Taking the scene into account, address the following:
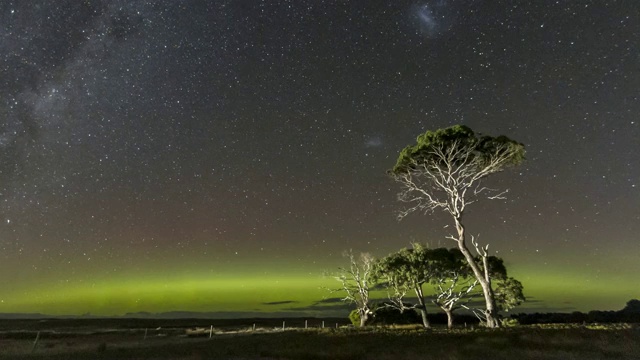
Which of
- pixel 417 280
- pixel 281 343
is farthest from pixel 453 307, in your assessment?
pixel 281 343

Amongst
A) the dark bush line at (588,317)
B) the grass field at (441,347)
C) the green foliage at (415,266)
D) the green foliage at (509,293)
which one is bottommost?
the dark bush line at (588,317)

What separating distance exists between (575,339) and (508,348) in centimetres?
540

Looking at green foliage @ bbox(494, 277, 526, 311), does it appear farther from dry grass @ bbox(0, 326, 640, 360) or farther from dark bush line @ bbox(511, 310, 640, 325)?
dry grass @ bbox(0, 326, 640, 360)

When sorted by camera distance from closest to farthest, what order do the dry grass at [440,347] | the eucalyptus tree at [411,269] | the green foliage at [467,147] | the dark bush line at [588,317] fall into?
the dry grass at [440,347] < the green foliage at [467,147] < the eucalyptus tree at [411,269] < the dark bush line at [588,317]

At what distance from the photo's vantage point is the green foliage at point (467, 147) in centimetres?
3588

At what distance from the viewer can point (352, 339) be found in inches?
1053

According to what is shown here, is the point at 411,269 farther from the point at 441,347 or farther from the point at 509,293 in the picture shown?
the point at 441,347

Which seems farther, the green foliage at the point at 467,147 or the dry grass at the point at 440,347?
the green foliage at the point at 467,147

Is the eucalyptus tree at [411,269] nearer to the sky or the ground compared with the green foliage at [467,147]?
nearer to the ground

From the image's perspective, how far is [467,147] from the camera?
121 ft

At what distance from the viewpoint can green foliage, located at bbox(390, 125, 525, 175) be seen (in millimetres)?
35875

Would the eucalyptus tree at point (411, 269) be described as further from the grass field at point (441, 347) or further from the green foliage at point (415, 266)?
the grass field at point (441, 347)

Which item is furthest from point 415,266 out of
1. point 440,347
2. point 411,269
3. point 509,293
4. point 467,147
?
point 440,347

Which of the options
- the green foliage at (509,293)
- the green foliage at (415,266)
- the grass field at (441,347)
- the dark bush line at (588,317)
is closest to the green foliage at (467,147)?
the grass field at (441,347)
